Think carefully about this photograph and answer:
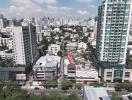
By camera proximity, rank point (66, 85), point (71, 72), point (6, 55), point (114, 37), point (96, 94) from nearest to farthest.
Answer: point (96, 94) → point (66, 85) → point (71, 72) → point (114, 37) → point (6, 55)

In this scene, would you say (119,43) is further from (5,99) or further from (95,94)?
(5,99)

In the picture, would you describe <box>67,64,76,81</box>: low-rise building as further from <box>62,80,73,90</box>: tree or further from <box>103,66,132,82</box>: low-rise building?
<box>103,66,132,82</box>: low-rise building

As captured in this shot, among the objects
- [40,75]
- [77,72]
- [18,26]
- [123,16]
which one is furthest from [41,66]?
[123,16]

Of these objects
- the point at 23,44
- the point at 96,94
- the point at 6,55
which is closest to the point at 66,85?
the point at 96,94

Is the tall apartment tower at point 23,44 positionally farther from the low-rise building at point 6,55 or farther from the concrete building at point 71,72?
the concrete building at point 71,72

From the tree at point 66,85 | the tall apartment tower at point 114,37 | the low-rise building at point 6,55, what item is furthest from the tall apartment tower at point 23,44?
the tall apartment tower at point 114,37

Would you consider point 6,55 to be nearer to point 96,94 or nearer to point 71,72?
point 71,72

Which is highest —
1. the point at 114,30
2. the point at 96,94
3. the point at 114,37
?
the point at 114,30

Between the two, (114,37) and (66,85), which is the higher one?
(114,37)
